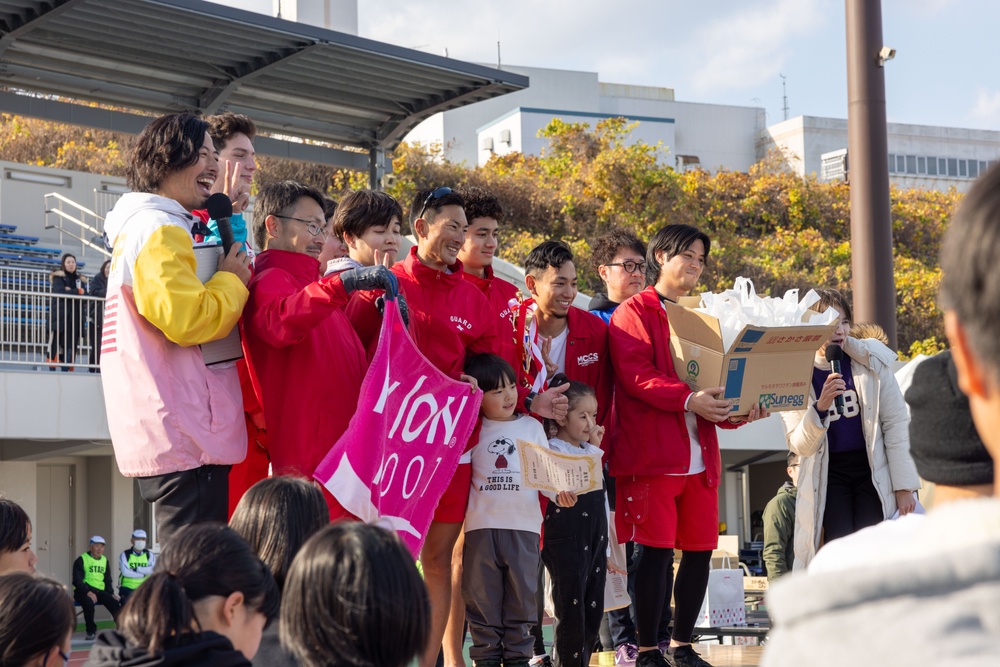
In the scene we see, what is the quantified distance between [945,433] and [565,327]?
4.27 meters

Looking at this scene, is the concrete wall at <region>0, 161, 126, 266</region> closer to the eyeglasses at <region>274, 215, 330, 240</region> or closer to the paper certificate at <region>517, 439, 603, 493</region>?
the eyeglasses at <region>274, 215, 330, 240</region>

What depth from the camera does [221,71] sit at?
11.3 m

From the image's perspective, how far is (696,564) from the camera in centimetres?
562

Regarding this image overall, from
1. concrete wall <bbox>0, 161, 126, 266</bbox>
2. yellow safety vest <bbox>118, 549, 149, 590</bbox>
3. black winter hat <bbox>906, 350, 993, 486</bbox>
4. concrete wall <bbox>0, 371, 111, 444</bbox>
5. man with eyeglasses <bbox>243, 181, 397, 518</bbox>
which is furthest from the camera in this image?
concrete wall <bbox>0, 161, 126, 266</bbox>

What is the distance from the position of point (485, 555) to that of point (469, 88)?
8407 millimetres

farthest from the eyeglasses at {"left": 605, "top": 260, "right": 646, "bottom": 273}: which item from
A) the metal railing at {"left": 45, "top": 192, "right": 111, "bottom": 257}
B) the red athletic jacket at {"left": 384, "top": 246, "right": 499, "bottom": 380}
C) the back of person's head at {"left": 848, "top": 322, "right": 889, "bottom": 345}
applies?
the metal railing at {"left": 45, "top": 192, "right": 111, "bottom": 257}

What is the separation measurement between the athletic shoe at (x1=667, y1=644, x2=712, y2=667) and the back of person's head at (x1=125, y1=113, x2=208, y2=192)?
3.19m

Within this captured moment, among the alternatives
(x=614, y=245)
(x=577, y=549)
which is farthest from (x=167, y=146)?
(x=614, y=245)

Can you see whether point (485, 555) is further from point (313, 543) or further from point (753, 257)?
point (753, 257)

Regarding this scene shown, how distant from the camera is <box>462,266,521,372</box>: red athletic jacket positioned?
5297 mm

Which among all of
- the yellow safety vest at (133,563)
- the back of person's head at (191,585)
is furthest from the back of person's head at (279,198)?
the yellow safety vest at (133,563)

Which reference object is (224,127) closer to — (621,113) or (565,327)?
(565,327)

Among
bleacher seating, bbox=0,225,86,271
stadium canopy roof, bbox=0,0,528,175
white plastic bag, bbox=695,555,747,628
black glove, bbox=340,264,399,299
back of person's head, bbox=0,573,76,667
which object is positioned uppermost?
stadium canopy roof, bbox=0,0,528,175

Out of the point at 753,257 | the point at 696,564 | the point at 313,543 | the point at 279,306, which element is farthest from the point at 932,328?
the point at 313,543
